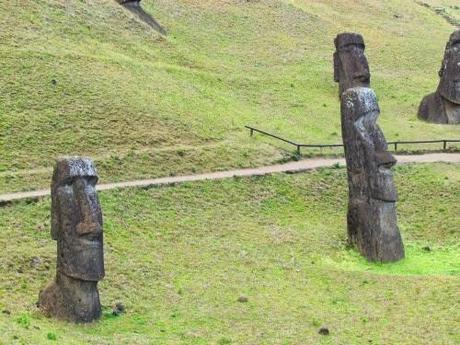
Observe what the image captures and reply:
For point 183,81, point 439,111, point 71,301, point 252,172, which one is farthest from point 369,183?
point 183,81

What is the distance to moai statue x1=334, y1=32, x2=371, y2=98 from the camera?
47.3m

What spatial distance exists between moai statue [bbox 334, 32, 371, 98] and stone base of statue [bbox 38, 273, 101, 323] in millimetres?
27048

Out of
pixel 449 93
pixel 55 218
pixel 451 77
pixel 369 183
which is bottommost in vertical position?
pixel 449 93

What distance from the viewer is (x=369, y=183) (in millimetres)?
29625

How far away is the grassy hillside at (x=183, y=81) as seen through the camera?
38.2 metres

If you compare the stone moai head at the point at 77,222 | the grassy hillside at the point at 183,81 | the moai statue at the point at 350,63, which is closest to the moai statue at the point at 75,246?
the stone moai head at the point at 77,222

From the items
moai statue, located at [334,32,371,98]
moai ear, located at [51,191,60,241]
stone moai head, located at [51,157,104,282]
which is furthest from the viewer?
moai statue, located at [334,32,371,98]

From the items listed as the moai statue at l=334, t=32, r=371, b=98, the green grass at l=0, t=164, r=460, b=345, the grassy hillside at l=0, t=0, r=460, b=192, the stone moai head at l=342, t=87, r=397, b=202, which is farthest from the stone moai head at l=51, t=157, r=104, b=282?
the moai statue at l=334, t=32, r=371, b=98

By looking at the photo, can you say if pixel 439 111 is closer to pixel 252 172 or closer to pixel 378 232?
pixel 252 172

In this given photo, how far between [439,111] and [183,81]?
13.5 meters

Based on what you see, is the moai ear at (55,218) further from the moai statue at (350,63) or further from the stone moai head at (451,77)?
the stone moai head at (451,77)

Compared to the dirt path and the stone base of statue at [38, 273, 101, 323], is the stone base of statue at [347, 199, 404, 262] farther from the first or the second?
the stone base of statue at [38, 273, 101, 323]

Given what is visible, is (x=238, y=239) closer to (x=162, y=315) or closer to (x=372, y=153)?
(x=372, y=153)

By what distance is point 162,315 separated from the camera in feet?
76.9
